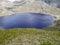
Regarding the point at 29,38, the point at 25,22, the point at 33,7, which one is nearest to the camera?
the point at 29,38

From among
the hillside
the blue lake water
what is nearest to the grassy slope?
the blue lake water

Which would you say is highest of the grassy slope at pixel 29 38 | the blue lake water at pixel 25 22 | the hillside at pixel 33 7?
the grassy slope at pixel 29 38

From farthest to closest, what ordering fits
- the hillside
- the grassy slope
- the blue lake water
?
1. the hillside
2. the blue lake water
3. the grassy slope

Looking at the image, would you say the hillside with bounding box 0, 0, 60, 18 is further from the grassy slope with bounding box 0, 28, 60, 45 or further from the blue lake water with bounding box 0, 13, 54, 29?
the grassy slope with bounding box 0, 28, 60, 45

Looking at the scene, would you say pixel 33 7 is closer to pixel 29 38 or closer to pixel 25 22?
pixel 25 22

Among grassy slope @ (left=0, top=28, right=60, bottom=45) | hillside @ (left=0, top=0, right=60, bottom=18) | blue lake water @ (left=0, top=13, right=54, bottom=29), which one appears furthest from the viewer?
hillside @ (left=0, top=0, right=60, bottom=18)

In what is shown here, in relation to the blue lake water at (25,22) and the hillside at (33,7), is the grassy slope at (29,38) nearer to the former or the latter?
the blue lake water at (25,22)

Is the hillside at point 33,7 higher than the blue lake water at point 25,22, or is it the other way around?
the blue lake water at point 25,22

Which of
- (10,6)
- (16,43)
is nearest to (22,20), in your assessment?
(10,6)

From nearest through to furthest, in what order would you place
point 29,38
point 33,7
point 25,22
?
point 29,38, point 25,22, point 33,7

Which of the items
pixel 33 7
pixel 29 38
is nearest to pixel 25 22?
pixel 33 7

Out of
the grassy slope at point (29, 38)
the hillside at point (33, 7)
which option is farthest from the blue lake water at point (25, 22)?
the grassy slope at point (29, 38)
